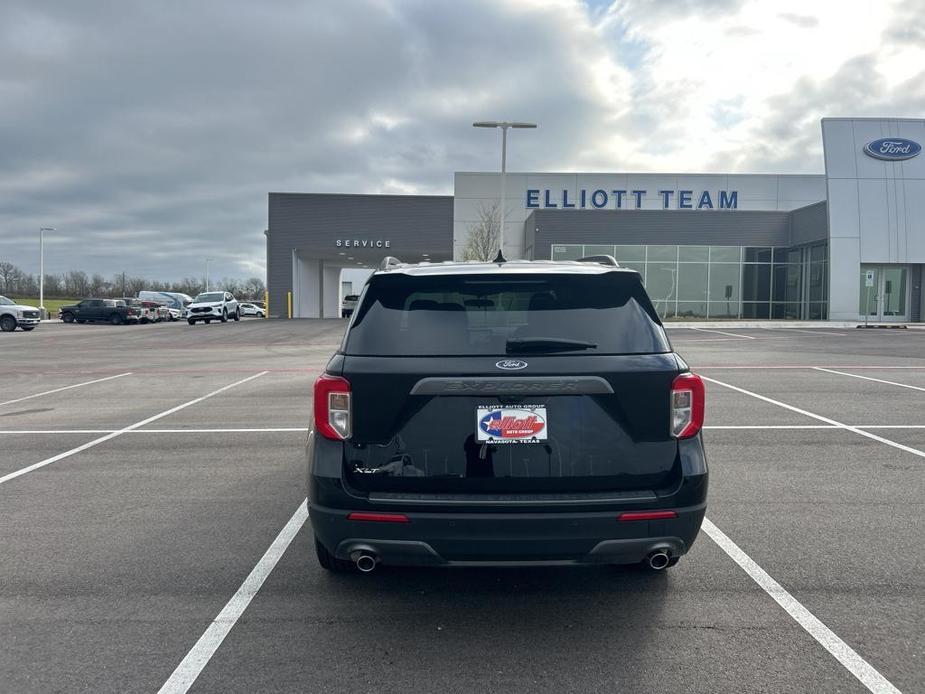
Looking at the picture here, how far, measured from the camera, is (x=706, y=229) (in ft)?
133

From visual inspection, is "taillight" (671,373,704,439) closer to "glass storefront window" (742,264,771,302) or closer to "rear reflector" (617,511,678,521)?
"rear reflector" (617,511,678,521)

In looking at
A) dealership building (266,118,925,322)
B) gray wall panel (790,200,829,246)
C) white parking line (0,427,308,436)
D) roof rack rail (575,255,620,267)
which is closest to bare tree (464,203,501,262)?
dealership building (266,118,925,322)

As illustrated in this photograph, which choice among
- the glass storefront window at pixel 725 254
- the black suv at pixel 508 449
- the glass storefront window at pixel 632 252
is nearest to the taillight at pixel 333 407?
the black suv at pixel 508 449

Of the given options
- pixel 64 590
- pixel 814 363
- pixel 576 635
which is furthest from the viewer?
pixel 814 363

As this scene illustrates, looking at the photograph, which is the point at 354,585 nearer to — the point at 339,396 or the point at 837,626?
the point at 339,396

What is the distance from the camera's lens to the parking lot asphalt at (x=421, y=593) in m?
3.21

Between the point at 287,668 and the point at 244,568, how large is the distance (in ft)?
4.36

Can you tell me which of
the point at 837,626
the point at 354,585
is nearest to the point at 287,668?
the point at 354,585

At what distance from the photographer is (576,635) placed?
3553 millimetres

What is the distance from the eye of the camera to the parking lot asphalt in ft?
10.5

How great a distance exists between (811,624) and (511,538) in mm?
1655

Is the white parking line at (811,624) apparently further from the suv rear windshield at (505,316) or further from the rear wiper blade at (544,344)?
the rear wiper blade at (544,344)

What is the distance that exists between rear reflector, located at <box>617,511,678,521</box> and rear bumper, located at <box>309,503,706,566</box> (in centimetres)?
2

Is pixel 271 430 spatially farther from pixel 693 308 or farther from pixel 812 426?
pixel 693 308
